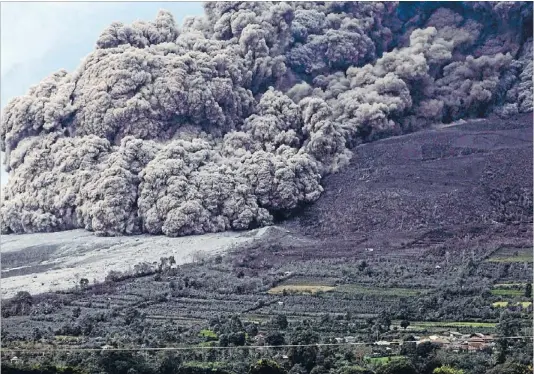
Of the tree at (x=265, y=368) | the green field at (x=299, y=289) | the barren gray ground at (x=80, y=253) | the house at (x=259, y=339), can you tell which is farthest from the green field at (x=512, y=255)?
the tree at (x=265, y=368)

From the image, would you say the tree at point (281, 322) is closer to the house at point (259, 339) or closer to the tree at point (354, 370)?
the house at point (259, 339)

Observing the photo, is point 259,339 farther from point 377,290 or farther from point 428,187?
point 428,187

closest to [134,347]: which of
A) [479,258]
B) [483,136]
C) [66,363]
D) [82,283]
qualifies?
[66,363]

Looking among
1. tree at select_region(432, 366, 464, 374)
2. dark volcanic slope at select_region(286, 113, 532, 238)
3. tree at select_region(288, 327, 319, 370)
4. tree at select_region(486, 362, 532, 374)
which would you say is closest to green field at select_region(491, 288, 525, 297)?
dark volcanic slope at select_region(286, 113, 532, 238)

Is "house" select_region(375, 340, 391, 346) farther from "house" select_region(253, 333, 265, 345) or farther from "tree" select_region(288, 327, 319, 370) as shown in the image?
"house" select_region(253, 333, 265, 345)

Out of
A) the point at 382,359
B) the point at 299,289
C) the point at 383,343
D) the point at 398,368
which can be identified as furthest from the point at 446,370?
the point at 299,289
